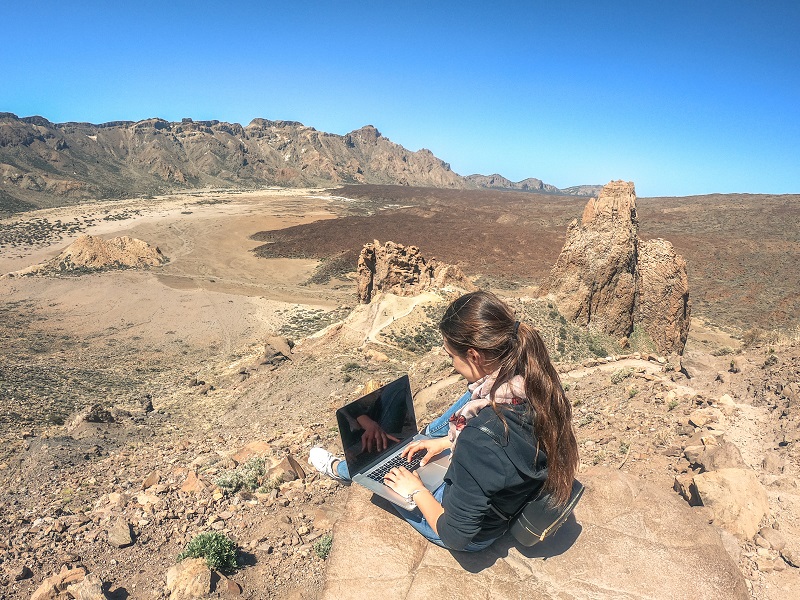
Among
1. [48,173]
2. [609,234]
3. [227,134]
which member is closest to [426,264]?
[609,234]

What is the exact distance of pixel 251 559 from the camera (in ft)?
14.1

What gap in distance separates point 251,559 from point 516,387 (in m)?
3.14

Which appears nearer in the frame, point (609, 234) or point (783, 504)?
point (783, 504)

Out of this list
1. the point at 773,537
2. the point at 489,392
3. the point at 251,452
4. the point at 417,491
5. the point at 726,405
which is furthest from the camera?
the point at 251,452

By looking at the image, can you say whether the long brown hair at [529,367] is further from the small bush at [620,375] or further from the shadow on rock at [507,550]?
the small bush at [620,375]

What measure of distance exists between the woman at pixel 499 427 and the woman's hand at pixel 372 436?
948 millimetres

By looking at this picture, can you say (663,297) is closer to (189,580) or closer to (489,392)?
(489,392)

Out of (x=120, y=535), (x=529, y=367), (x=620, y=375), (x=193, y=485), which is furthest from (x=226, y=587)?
(x=620, y=375)

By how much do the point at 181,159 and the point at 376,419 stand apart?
455 ft

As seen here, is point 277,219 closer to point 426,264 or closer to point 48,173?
point 426,264

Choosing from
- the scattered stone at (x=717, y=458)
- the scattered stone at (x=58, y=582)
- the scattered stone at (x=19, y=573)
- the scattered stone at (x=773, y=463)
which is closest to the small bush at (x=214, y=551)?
the scattered stone at (x=58, y=582)

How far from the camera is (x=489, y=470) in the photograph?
2516mm

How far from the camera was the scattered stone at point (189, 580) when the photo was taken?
3.72m

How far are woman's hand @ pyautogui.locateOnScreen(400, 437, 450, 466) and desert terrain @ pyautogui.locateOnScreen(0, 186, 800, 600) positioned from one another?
0.67m
